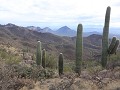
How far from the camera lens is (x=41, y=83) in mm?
12273

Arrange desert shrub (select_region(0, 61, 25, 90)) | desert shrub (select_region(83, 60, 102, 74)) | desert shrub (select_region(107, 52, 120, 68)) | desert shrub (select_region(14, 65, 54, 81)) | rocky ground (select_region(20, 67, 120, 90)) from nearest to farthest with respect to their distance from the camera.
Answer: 1. desert shrub (select_region(0, 61, 25, 90))
2. rocky ground (select_region(20, 67, 120, 90))
3. desert shrub (select_region(14, 65, 54, 81))
4. desert shrub (select_region(83, 60, 102, 74))
5. desert shrub (select_region(107, 52, 120, 68))

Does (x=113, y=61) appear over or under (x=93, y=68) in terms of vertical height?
over

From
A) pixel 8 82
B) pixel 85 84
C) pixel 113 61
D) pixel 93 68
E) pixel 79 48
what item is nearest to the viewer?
pixel 8 82

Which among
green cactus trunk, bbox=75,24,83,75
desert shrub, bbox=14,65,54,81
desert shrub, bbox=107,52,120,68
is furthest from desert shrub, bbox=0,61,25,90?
desert shrub, bbox=107,52,120,68

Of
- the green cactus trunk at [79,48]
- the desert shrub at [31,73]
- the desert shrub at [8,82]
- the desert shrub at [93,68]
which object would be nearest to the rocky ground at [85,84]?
the desert shrub at [8,82]

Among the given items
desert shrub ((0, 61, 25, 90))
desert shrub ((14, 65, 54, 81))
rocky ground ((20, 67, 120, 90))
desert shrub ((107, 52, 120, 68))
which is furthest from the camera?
desert shrub ((107, 52, 120, 68))

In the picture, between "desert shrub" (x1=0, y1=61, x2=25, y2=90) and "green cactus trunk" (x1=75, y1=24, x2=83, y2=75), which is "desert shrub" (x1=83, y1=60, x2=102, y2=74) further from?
"desert shrub" (x1=0, y1=61, x2=25, y2=90)

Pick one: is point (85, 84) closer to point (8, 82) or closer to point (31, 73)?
point (8, 82)

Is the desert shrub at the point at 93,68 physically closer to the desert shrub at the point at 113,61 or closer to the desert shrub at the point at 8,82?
the desert shrub at the point at 113,61

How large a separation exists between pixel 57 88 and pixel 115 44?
32.3 ft

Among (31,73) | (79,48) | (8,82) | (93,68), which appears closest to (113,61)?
(93,68)

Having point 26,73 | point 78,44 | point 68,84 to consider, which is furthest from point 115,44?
point 68,84

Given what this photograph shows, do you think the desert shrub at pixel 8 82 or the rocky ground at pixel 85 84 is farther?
the rocky ground at pixel 85 84

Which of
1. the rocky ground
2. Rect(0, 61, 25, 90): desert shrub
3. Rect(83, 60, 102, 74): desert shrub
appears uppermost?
Rect(0, 61, 25, 90): desert shrub
